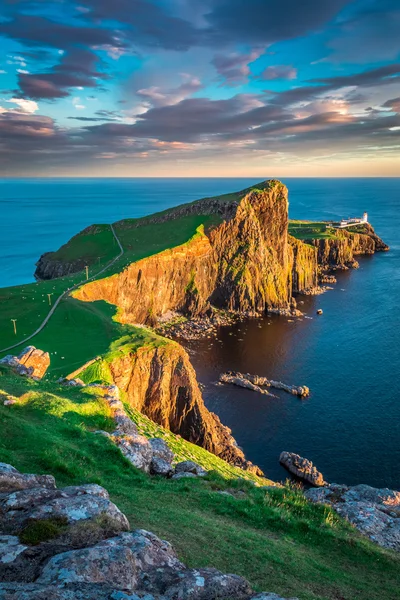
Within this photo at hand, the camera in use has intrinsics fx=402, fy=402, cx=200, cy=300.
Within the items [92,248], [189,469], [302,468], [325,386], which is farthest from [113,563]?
[92,248]

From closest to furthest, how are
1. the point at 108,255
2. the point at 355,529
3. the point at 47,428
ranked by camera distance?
the point at 355,529 < the point at 47,428 < the point at 108,255

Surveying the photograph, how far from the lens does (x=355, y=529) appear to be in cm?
2220

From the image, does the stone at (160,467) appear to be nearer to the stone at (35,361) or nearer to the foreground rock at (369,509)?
the foreground rock at (369,509)

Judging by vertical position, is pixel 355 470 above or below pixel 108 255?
below

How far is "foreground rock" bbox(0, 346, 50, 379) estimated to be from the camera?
132 feet

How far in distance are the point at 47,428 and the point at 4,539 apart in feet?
50.9

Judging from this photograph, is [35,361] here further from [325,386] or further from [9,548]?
[325,386]

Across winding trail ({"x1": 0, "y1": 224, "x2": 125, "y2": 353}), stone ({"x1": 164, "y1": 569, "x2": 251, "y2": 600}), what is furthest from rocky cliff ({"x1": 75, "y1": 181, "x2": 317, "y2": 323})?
stone ({"x1": 164, "y1": 569, "x2": 251, "y2": 600})

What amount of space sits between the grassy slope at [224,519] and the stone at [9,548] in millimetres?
5598

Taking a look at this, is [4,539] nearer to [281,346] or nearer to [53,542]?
[53,542]

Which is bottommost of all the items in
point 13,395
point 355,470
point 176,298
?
point 355,470

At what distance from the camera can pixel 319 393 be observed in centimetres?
7112

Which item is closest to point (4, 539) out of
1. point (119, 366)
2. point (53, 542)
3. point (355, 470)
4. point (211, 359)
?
point (53, 542)

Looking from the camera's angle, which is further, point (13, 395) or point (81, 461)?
point (13, 395)
